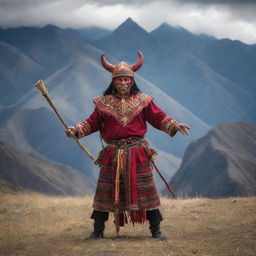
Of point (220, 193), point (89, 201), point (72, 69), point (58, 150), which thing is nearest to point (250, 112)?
point (72, 69)

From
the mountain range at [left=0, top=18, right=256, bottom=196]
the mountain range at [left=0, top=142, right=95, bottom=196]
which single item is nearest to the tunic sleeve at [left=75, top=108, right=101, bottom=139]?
the mountain range at [left=0, top=142, right=95, bottom=196]

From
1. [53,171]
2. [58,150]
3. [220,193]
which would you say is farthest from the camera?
[58,150]

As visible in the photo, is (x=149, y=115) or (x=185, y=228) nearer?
(x=149, y=115)

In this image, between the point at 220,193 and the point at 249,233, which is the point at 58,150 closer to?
the point at 220,193

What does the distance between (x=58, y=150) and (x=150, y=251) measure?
119m

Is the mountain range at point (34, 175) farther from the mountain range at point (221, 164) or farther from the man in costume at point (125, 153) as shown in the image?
the man in costume at point (125, 153)

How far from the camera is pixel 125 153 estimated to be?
278 inches

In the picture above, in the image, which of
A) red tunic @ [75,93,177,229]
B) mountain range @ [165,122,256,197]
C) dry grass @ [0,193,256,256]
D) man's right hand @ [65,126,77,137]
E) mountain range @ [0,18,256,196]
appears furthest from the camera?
mountain range @ [0,18,256,196]

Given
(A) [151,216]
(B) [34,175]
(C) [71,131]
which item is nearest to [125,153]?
(C) [71,131]

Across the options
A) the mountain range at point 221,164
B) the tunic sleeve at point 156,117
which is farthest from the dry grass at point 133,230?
the mountain range at point 221,164

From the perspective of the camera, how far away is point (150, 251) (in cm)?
622

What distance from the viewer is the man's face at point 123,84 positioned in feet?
23.6

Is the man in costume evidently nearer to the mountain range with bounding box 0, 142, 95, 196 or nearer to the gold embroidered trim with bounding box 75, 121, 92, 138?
the gold embroidered trim with bounding box 75, 121, 92, 138

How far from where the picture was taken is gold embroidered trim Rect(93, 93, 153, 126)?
709 cm
